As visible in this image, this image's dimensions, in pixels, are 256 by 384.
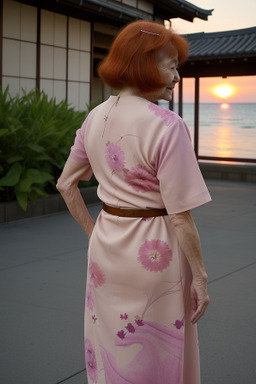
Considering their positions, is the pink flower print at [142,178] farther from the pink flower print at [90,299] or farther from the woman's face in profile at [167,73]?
the pink flower print at [90,299]

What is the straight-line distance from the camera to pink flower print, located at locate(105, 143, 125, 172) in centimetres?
211

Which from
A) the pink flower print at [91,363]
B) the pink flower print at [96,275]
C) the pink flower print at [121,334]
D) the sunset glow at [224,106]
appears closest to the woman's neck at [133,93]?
the pink flower print at [96,275]

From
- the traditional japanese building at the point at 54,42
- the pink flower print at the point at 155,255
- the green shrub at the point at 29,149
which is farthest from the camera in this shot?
the traditional japanese building at the point at 54,42

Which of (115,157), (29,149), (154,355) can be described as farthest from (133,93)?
(29,149)

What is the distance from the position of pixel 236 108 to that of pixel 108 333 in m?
99.8

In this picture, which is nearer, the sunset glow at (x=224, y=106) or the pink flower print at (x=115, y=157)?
the pink flower print at (x=115, y=157)

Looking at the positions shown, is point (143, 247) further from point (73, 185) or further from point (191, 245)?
point (73, 185)

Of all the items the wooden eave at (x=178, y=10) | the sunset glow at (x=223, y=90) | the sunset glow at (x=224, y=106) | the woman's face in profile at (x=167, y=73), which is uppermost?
the sunset glow at (x=224, y=106)

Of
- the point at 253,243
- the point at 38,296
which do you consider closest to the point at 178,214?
the point at 38,296

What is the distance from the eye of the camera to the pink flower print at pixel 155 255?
210cm

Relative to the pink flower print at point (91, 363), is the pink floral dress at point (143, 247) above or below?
above

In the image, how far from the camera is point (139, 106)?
209cm

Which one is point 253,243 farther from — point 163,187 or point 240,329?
point 163,187

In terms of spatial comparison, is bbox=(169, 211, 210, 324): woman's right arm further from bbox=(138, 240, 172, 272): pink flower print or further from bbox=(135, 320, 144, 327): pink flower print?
bbox=(135, 320, 144, 327): pink flower print
